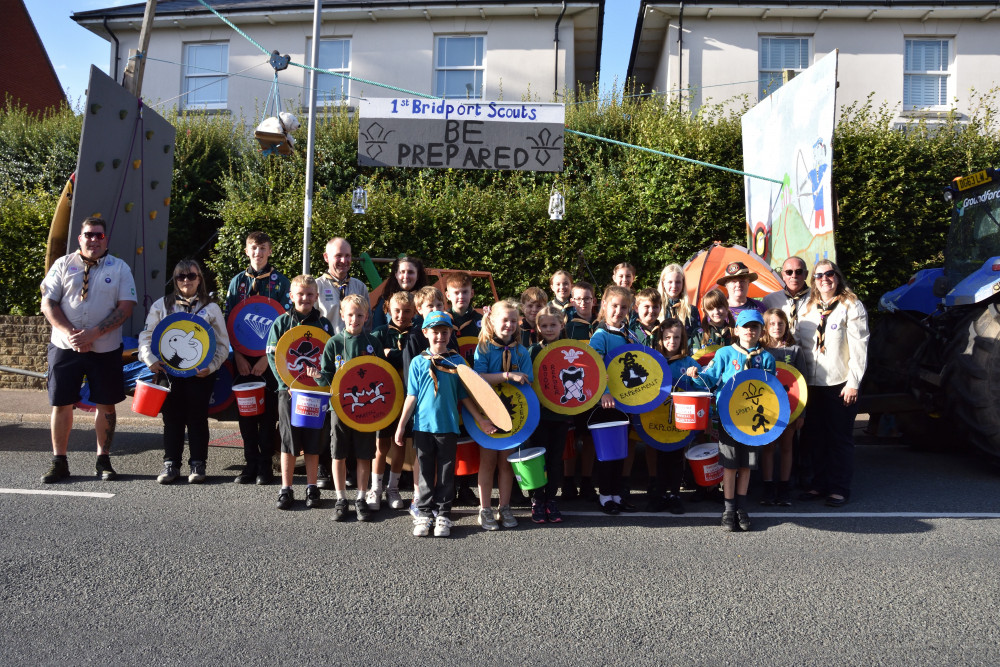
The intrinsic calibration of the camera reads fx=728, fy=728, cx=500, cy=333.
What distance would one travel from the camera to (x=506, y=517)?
16.1ft

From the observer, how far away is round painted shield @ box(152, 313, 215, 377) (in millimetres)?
5703

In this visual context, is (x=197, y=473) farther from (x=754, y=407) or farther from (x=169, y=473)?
(x=754, y=407)

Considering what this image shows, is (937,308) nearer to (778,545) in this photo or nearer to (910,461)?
(910,461)

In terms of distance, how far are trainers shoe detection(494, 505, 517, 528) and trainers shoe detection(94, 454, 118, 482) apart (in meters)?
3.26

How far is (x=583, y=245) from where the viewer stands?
1076 centimetres

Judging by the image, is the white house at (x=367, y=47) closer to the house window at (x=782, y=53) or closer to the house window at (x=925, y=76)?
the house window at (x=782, y=53)

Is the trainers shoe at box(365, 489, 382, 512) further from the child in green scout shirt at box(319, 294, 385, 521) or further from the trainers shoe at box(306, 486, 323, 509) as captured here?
the trainers shoe at box(306, 486, 323, 509)

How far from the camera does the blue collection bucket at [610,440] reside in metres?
4.99

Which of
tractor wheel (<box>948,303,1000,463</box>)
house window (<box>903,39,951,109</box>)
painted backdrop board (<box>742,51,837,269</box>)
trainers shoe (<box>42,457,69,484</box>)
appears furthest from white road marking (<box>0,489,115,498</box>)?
house window (<box>903,39,951,109</box>)

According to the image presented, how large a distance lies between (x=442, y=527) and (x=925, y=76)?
16142 mm

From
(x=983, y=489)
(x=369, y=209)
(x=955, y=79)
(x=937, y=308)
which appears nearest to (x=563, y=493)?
(x=983, y=489)

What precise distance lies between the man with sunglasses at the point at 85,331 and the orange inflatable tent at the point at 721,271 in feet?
17.1

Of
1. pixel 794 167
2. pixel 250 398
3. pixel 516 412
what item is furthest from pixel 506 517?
pixel 794 167

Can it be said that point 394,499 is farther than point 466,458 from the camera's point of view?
Yes
